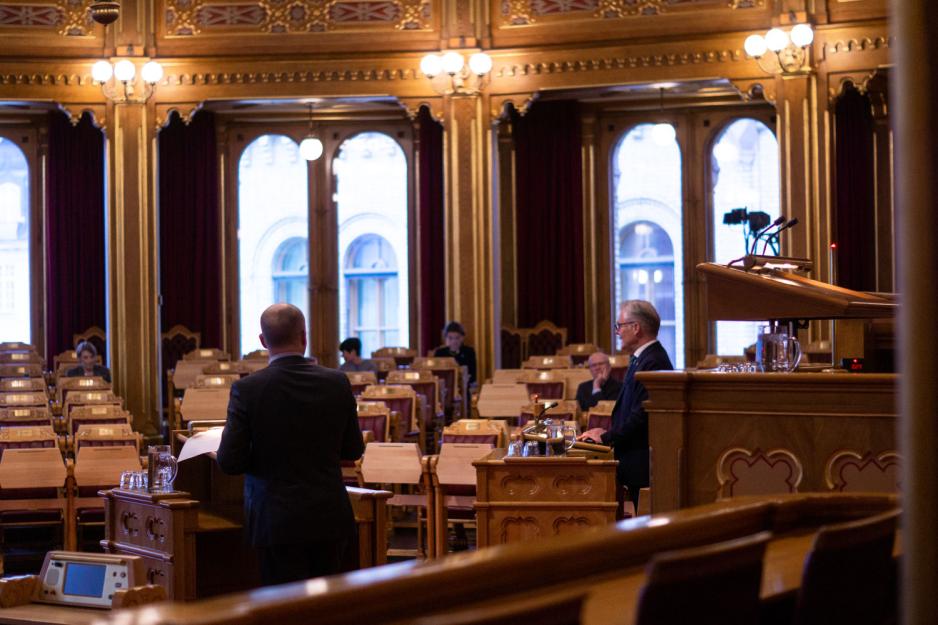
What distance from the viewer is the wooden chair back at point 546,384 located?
1173cm

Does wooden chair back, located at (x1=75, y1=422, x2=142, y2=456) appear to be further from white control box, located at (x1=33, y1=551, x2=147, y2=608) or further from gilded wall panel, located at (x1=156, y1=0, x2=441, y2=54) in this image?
gilded wall panel, located at (x1=156, y1=0, x2=441, y2=54)

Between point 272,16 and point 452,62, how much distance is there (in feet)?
6.95

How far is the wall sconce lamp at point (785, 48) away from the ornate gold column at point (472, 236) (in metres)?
2.82

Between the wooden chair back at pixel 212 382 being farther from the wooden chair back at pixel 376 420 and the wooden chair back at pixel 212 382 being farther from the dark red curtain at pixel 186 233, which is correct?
the dark red curtain at pixel 186 233

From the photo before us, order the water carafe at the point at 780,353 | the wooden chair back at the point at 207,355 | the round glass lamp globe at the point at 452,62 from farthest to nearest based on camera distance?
the wooden chair back at the point at 207,355
the round glass lamp globe at the point at 452,62
the water carafe at the point at 780,353

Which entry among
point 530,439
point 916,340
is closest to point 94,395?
point 530,439

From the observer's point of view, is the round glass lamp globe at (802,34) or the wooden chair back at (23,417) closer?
the wooden chair back at (23,417)

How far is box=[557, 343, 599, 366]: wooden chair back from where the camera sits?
14.4 m

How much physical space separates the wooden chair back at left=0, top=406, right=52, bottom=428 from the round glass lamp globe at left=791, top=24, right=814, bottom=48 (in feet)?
24.8

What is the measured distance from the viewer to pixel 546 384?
11859 mm

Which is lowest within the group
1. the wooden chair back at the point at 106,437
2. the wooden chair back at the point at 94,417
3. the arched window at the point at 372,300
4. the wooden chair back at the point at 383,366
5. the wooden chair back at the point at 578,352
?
the wooden chair back at the point at 106,437

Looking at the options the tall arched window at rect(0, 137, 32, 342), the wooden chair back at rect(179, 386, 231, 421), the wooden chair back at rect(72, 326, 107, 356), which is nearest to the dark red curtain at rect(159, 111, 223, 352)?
the wooden chair back at rect(72, 326, 107, 356)

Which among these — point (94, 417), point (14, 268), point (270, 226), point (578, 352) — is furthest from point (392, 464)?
point (14, 268)

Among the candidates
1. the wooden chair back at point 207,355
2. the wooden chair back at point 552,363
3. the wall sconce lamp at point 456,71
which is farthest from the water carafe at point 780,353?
the wooden chair back at point 207,355
